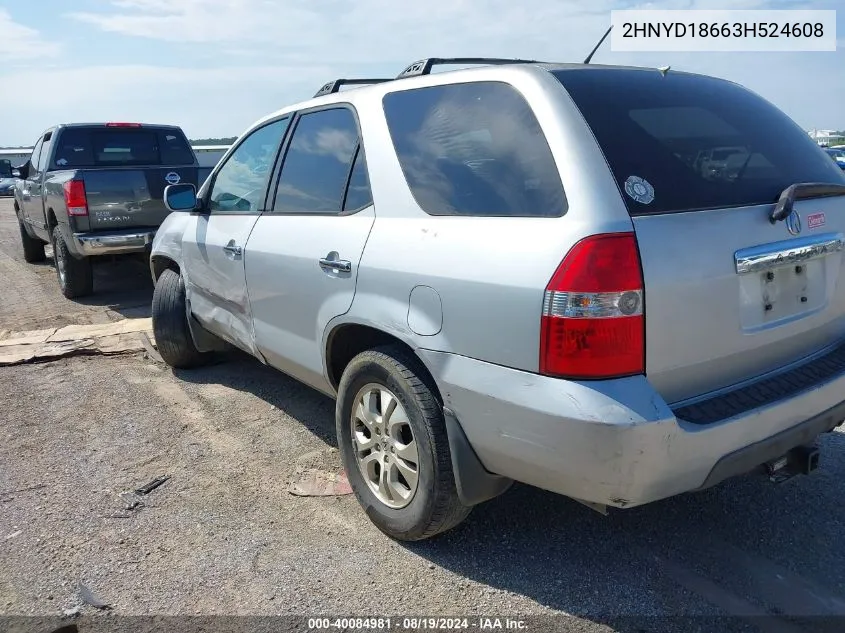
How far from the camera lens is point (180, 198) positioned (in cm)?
434

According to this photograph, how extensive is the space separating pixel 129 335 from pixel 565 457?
16.2 ft

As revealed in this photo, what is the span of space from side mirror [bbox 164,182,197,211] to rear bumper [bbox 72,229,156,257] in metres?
3.16

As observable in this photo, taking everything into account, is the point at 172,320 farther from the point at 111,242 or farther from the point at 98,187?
the point at 98,187

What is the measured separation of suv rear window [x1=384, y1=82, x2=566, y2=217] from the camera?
2.30 meters

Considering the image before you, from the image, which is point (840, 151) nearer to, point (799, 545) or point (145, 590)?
point (799, 545)

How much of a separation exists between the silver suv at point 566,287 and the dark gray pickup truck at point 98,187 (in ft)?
15.5

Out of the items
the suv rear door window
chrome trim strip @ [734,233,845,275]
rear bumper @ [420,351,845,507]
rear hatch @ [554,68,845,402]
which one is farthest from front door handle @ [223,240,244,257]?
chrome trim strip @ [734,233,845,275]

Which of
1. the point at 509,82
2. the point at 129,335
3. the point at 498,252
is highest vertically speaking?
the point at 509,82

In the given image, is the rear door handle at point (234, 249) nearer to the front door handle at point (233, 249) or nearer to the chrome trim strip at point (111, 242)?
the front door handle at point (233, 249)

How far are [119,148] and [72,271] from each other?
5.88 feet

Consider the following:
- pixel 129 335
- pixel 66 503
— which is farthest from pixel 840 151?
pixel 66 503

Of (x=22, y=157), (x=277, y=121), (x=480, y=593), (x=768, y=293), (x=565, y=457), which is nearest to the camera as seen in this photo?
(x=565, y=457)

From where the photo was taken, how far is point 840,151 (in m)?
23.0

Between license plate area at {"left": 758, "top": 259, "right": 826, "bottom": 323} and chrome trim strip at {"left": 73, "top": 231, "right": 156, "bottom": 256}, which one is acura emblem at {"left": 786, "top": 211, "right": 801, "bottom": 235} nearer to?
license plate area at {"left": 758, "top": 259, "right": 826, "bottom": 323}
